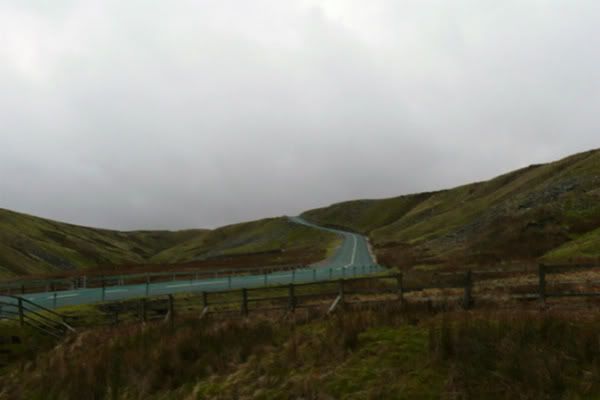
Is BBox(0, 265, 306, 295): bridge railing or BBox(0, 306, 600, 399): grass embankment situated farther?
BBox(0, 265, 306, 295): bridge railing

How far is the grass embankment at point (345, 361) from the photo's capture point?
356 inches

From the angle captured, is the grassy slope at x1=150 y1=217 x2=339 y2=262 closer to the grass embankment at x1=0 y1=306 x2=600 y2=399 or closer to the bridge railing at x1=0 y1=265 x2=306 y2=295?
the bridge railing at x1=0 y1=265 x2=306 y2=295

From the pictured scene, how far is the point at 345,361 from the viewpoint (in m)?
11.3

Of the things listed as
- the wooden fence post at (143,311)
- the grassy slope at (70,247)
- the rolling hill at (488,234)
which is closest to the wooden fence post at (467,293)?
the wooden fence post at (143,311)

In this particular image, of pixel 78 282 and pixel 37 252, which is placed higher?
pixel 37 252

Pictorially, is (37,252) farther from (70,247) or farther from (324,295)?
(324,295)

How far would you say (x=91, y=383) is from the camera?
13523 mm

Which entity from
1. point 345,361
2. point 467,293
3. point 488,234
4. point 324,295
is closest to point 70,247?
point 488,234

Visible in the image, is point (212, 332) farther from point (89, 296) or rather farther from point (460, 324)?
point (89, 296)

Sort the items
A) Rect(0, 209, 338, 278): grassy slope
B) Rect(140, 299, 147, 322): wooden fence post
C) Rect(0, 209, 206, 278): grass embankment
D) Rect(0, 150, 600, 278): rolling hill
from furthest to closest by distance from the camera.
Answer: Rect(0, 209, 338, 278): grassy slope, Rect(0, 209, 206, 278): grass embankment, Rect(0, 150, 600, 278): rolling hill, Rect(140, 299, 147, 322): wooden fence post

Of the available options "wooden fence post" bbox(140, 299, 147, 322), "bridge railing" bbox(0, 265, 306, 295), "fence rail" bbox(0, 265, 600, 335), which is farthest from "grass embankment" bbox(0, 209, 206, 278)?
"wooden fence post" bbox(140, 299, 147, 322)

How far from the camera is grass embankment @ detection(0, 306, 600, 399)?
9.03m

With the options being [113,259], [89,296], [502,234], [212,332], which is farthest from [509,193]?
[113,259]

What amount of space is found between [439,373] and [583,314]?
496cm
